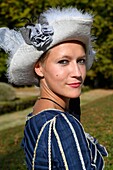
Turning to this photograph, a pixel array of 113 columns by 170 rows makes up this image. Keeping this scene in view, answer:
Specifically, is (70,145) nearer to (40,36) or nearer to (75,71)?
(75,71)

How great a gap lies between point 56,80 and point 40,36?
24 cm

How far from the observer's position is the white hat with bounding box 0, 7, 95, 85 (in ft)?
7.71

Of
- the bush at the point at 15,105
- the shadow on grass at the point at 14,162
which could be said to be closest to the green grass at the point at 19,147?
the shadow on grass at the point at 14,162

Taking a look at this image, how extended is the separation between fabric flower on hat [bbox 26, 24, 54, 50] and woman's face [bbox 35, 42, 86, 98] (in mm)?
53

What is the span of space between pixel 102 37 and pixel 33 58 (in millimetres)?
22678

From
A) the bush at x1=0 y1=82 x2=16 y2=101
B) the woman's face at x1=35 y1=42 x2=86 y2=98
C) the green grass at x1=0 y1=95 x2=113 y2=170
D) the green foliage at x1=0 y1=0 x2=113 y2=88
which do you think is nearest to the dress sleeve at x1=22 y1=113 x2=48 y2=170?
the woman's face at x1=35 y1=42 x2=86 y2=98

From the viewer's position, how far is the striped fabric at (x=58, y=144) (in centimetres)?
212

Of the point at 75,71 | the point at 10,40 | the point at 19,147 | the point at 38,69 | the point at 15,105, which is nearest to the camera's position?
the point at 75,71

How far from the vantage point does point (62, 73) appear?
91.4 inches

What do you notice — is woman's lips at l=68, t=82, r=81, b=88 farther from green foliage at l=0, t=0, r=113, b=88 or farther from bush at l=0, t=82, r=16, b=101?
green foliage at l=0, t=0, r=113, b=88

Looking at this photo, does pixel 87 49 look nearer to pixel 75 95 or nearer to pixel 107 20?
pixel 75 95

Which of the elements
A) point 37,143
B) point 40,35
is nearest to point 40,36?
point 40,35

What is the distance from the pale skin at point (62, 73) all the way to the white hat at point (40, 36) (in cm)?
5

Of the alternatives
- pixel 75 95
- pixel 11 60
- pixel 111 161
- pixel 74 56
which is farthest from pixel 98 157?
pixel 111 161
